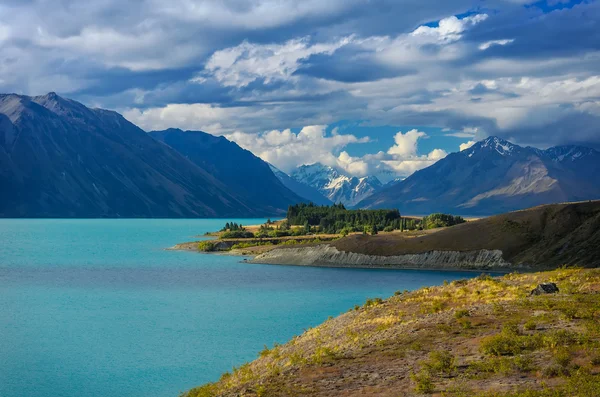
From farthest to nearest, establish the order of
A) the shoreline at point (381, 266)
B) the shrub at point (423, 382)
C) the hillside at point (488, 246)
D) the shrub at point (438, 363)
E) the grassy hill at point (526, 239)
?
the shoreline at point (381, 266) < the hillside at point (488, 246) < the grassy hill at point (526, 239) < the shrub at point (438, 363) < the shrub at point (423, 382)

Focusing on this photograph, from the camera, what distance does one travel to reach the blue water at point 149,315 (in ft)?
161

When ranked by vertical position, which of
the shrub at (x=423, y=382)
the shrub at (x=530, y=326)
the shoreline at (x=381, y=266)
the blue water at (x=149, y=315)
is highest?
the shrub at (x=530, y=326)

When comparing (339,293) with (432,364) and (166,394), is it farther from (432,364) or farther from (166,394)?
(432,364)

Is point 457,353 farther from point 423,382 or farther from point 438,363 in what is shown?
point 423,382

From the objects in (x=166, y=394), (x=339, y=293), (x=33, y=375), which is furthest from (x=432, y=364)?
(x=339, y=293)

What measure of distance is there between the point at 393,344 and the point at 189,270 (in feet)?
343

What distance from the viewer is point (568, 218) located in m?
146

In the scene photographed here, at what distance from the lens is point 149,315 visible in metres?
78.0

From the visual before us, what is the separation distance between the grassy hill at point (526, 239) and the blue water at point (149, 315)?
14.4 metres

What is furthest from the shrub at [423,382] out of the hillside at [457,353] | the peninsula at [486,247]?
the peninsula at [486,247]

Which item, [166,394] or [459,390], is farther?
[166,394]

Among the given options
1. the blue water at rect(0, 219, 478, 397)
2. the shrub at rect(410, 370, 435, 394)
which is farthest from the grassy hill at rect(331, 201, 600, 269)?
the shrub at rect(410, 370, 435, 394)

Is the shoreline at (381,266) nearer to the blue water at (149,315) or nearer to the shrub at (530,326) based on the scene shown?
the blue water at (149,315)

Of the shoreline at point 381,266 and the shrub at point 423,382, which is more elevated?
the shrub at point 423,382
